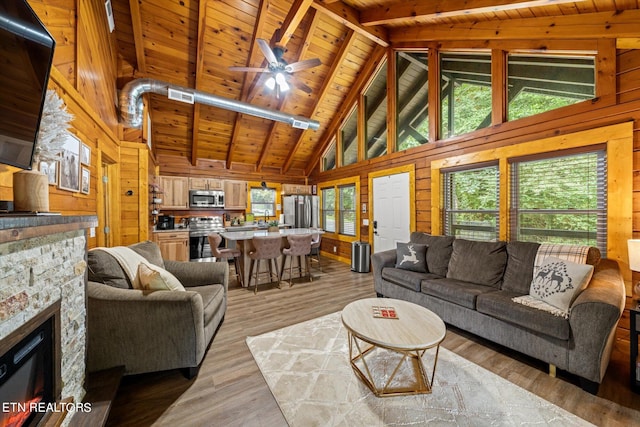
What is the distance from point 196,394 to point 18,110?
2.02m

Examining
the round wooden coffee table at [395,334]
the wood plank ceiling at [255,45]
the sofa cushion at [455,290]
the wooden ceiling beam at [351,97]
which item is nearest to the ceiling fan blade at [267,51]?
the wood plank ceiling at [255,45]

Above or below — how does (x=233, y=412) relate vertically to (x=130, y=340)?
below

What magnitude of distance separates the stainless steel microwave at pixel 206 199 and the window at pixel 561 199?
6.25 metres

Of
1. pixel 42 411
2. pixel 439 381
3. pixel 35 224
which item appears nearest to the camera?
pixel 35 224

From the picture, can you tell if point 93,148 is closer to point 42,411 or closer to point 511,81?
point 42,411

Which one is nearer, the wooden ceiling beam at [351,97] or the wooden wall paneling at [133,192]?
the wooden wall paneling at [133,192]

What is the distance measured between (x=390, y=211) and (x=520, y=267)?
2.56 meters

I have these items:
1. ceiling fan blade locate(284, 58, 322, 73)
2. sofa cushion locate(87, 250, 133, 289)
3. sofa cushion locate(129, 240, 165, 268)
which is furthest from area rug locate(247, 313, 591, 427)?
ceiling fan blade locate(284, 58, 322, 73)

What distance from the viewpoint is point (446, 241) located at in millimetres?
3443

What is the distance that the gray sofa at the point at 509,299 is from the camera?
5.92 feet

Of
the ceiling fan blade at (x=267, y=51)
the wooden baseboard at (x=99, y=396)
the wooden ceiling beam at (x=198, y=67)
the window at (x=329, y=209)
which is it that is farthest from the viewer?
the window at (x=329, y=209)

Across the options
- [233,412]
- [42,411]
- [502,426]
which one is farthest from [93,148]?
[502,426]

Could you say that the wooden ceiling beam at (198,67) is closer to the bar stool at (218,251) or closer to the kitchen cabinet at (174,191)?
the kitchen cabinet at (174,191)

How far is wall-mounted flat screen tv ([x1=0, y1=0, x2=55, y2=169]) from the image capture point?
1056mm
